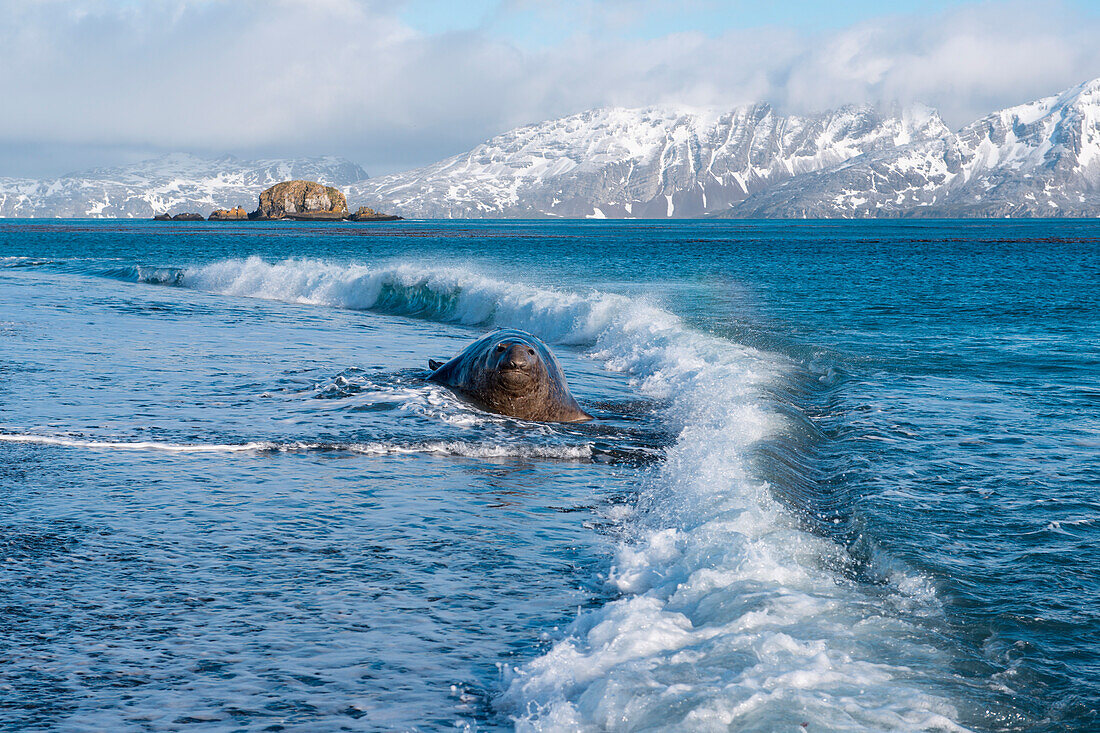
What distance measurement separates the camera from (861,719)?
4.34m

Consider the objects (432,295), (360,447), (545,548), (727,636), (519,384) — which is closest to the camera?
(727,636)

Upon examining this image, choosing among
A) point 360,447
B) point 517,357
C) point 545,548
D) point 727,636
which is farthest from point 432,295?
point 727,636

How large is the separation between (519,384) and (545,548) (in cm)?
565

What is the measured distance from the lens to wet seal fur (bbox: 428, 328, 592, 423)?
12656 millimetres

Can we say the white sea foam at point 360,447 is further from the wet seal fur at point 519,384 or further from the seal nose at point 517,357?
the seal nose at point 517,357

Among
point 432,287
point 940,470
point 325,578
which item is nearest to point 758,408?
point 940,470

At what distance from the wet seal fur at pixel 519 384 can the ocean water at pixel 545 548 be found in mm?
448

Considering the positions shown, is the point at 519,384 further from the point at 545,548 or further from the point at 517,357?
the point at 545,548

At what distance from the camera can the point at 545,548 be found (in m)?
7.14

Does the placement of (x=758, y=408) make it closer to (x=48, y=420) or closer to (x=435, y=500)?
(x=435, y=500)

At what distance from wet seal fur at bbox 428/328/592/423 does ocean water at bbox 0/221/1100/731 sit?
1.47 ft

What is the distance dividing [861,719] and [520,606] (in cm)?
227

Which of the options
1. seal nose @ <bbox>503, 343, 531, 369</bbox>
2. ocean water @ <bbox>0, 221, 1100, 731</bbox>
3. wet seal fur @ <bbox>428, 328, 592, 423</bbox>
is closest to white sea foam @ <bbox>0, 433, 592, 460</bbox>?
ocean water @ <bbox>0, 221, 1100, 731</bbox>

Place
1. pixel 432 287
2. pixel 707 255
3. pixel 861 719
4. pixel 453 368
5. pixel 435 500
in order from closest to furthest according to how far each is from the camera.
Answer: pixel 861 719
pixel 435 500
pixel 453 368
pixel 432 287
pixel 707 255
